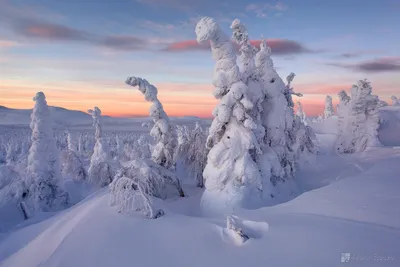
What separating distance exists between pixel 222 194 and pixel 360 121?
21.6 meters

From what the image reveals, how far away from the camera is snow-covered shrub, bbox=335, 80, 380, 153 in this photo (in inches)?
1044

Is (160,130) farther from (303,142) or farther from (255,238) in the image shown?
(255,238)

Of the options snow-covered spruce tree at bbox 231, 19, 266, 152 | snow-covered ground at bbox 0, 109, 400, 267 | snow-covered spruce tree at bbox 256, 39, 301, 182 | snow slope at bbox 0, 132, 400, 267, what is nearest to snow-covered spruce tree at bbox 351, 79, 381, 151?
snow-covered spruce tree at bbox 256, 39, 301, 182

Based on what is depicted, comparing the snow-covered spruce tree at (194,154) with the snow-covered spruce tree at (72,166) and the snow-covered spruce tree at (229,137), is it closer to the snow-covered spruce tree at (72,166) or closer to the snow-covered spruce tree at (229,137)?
the snow-covered spruce tree at (229,137)

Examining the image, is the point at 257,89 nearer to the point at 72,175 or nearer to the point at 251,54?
the point at 251,54

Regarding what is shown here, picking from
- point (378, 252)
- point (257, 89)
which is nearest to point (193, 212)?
point (257, 89)

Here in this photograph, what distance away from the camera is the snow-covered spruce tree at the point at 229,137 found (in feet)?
37.0

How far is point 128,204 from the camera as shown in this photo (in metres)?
7.42

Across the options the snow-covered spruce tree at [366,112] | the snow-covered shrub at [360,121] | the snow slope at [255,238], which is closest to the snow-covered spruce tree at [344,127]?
the snow-covered shrub at [360,121]

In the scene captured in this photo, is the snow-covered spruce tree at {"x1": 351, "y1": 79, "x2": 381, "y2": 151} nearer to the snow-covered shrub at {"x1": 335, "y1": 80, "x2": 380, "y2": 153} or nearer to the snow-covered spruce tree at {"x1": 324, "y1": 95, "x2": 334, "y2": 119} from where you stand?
the snow-covered shrub at {"x1": 335, "y1": 80, "x2": 380, "y2": 153}

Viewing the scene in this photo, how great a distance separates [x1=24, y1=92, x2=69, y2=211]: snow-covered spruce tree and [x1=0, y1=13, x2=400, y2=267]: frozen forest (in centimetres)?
7

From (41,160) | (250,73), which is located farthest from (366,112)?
(41,160)

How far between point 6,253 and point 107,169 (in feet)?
26.8

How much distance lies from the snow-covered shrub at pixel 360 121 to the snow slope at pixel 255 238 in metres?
21.2
